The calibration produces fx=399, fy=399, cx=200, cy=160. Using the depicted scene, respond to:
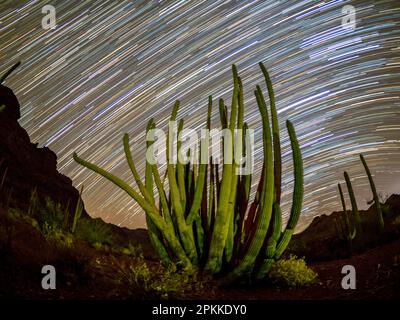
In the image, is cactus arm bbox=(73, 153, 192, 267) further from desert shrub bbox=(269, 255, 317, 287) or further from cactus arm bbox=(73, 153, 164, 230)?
desert shrub bbox=(269, 255, 317, 287)

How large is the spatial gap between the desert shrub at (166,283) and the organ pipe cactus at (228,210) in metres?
0.27

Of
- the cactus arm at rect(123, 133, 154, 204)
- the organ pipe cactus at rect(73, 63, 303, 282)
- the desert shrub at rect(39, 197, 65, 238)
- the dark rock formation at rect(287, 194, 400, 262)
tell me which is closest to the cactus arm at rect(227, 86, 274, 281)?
the organ pipe cactus at rect(73, 63, 303, 282)

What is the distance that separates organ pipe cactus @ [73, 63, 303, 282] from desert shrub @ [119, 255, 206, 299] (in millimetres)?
274

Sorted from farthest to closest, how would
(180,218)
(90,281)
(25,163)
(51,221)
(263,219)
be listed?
(25,163), (51,221), (180,218), (263,219), (90,281)

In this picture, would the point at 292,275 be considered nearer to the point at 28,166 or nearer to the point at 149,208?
the point at 149,208

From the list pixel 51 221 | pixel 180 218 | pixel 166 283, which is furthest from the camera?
pixel 51 221

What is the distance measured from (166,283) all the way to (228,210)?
1.14m

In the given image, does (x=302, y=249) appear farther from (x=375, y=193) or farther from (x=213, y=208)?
(x=213, y=208)

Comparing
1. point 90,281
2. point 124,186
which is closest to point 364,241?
point 124,186

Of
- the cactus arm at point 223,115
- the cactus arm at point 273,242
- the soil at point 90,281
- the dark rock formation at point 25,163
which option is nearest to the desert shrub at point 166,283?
the soil at point 90,281

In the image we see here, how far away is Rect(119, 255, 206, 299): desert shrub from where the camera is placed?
4.47 m

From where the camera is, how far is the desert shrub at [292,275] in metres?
5.21

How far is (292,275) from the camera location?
529cm

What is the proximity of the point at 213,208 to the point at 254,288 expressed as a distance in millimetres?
1195
